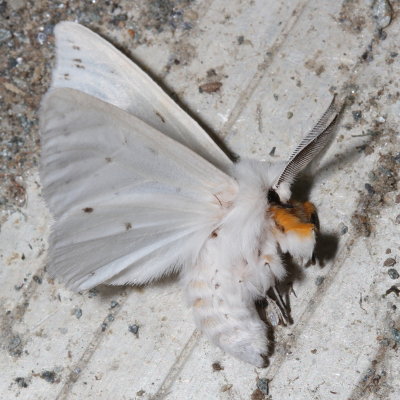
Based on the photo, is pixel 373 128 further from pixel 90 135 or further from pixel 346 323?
pixel 90 135

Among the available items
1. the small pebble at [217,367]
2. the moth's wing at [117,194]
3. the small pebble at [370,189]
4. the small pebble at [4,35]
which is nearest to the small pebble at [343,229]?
the small pebble at [370,189]

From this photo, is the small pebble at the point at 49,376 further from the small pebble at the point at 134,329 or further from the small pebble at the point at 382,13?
the small pebble at the point at 382,13

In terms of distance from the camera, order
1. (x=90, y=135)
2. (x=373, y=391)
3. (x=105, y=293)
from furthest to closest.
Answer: (x=105, y=293), (x=373, y=391), (x=90, y=135)

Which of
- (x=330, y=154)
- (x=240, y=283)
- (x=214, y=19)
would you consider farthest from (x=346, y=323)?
(x=214, y=19)

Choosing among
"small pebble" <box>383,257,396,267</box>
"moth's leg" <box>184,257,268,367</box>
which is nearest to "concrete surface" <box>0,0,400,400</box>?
"small pebble" <box>383,257,396,267</box>

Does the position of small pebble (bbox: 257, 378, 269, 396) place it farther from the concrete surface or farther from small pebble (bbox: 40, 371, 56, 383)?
small pebble (bbox: 40, 371, 56, 383)

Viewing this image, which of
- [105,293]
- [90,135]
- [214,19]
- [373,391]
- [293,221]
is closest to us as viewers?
[90,135]
